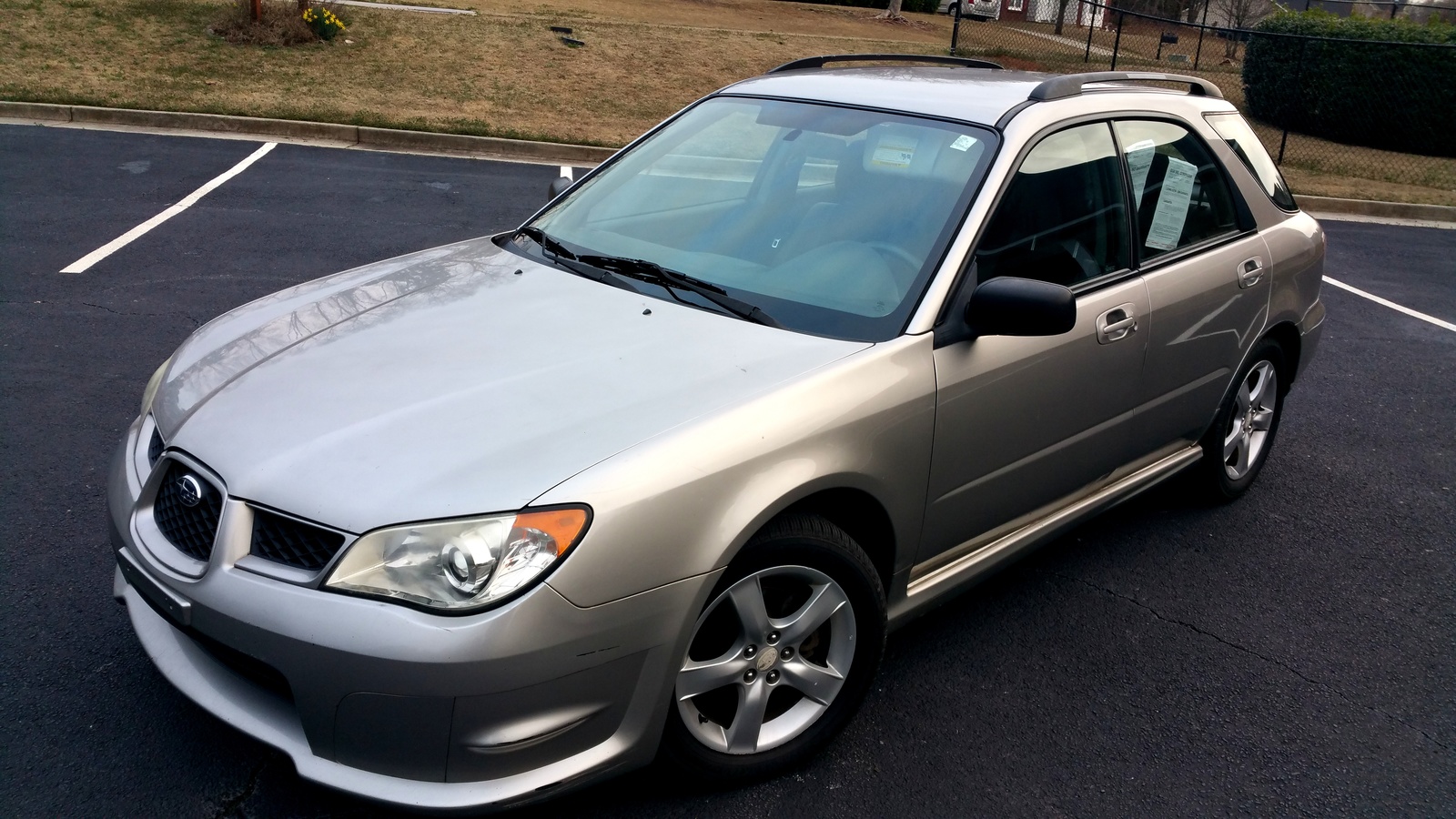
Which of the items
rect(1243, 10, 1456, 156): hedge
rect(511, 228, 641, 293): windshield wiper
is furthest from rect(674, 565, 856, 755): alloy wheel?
rect(1243, 10, 1456, 156): hedge

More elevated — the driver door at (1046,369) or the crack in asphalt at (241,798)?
the driver door at (1046,369)

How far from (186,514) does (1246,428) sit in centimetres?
412

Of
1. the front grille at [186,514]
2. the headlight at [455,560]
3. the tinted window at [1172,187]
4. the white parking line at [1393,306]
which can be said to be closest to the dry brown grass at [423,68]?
the white parking line at [1393,306]

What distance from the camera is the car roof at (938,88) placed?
3.61 metres

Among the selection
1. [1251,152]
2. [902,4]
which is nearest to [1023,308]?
[1251,152]

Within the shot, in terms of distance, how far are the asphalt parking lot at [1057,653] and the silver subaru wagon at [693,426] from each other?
0.99ft

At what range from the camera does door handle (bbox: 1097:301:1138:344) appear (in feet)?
11.7

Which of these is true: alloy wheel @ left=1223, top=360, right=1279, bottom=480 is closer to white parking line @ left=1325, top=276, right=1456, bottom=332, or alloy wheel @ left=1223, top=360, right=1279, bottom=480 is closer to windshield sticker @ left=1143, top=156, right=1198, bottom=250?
windshield sticker @ left=1143, top=156, right=1198, bottom=250

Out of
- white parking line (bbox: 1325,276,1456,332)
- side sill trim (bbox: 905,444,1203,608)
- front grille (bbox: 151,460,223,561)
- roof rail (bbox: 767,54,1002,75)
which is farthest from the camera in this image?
white parking line (bbox: 1325,276,1456,332)

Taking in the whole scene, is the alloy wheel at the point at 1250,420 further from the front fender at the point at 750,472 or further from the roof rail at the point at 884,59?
the front fender at the point at 750,472

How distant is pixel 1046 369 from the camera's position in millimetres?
3391

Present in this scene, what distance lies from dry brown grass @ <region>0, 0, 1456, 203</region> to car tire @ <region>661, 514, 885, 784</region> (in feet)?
33.3

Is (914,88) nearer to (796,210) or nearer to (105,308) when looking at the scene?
(796,210)

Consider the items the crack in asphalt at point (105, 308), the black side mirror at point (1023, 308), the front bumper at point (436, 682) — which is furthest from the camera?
the crack in asphalt at point (105, 308)
